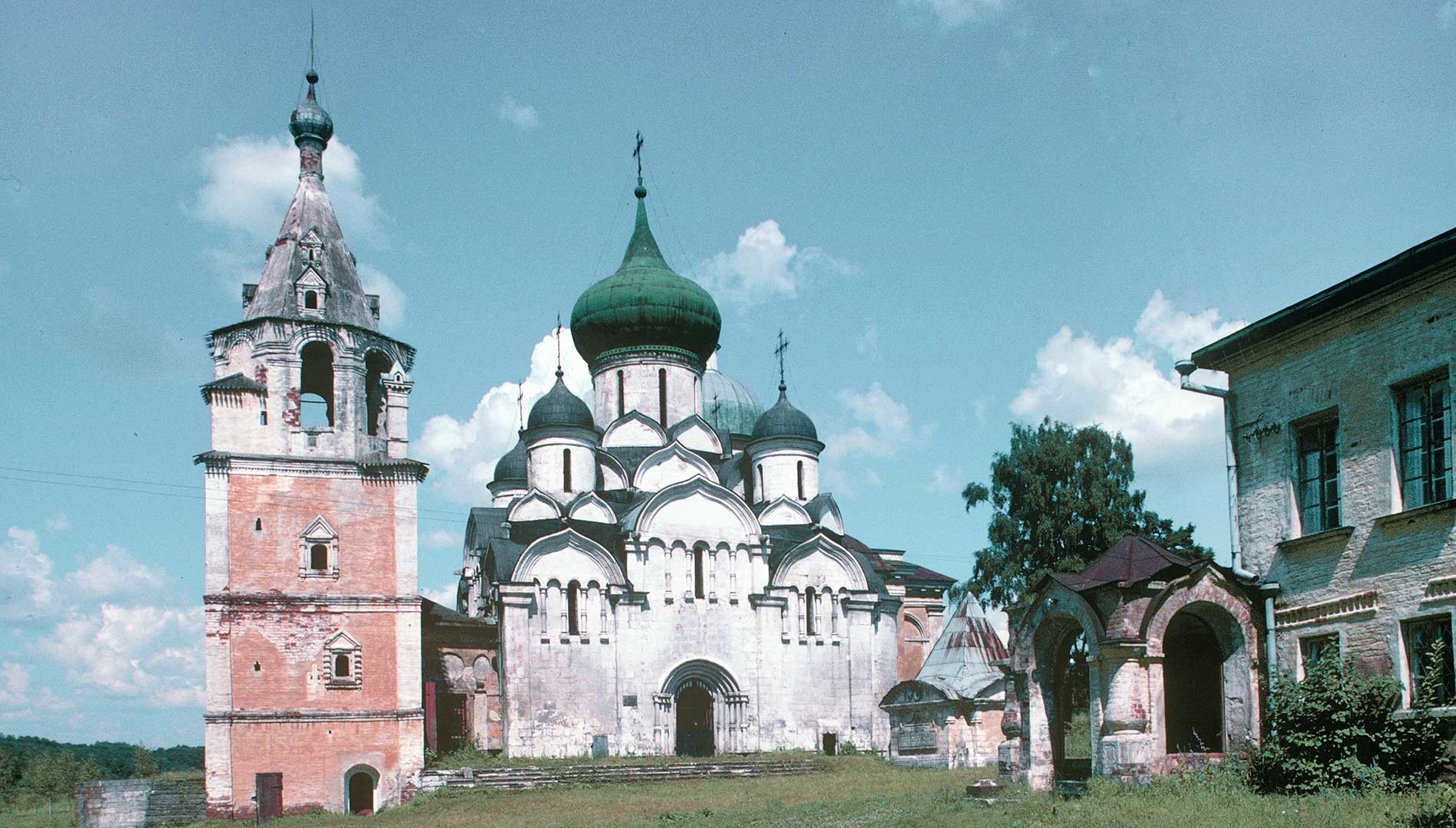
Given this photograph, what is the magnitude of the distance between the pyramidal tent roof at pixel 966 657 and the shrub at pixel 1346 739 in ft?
45.4

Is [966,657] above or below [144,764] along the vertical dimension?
above

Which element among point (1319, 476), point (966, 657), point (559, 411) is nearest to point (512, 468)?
point (559, 411)

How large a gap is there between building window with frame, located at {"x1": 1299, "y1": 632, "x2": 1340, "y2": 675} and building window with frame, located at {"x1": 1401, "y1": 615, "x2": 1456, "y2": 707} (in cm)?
77

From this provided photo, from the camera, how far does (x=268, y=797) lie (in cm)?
2325

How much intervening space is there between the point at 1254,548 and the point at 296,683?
16.6 metres

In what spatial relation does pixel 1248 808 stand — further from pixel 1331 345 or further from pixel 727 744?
pixel 727 744

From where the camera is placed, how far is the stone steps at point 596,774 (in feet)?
79.7

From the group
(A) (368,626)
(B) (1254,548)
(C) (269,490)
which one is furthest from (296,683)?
(B) (1254,548)

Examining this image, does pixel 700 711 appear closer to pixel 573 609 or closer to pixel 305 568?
pixel 573 609

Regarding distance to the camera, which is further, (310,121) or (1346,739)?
(310,121)

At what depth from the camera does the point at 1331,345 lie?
13.8 m

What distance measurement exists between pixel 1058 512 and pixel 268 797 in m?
19.6

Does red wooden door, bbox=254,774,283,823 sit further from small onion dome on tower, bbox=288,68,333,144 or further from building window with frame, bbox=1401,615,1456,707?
building window with frame, bbox=1401,615,1456,707

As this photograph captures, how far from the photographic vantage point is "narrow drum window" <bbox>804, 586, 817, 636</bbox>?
1205 inches
